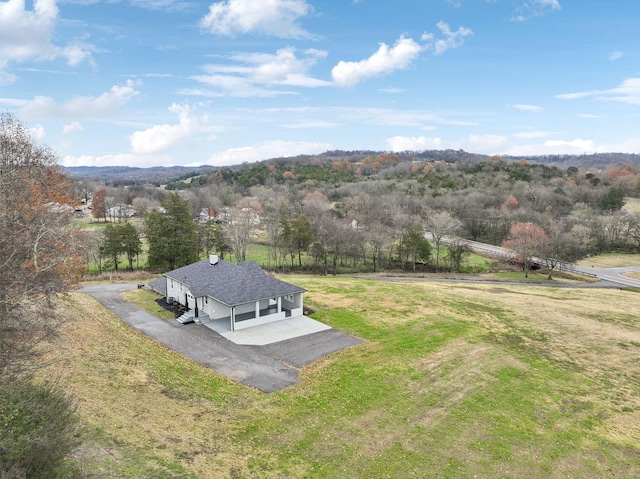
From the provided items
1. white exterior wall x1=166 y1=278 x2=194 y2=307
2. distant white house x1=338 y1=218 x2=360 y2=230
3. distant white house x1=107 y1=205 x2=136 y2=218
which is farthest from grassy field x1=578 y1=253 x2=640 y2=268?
distant white house x1=107 y1=205 x2=136 y2=218

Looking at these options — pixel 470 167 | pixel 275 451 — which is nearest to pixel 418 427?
pixel 275 451

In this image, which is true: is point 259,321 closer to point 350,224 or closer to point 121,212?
point 350,224

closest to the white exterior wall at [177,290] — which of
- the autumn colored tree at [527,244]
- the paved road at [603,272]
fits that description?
the autumn colored tree at [527,244]

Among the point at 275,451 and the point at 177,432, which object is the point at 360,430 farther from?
the point at 177,432

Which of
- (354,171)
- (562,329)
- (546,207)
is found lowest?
(562,329)

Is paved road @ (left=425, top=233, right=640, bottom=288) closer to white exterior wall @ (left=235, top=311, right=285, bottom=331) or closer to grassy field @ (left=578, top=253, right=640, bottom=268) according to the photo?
grassy field @ (left=578, top=253, right=640, bottom=268)

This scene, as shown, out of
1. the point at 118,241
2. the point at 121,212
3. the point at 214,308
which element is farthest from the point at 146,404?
the point at 121,212

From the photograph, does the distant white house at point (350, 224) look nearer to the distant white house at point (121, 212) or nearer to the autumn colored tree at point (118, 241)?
the autumn colored tree at point (118, 241)
